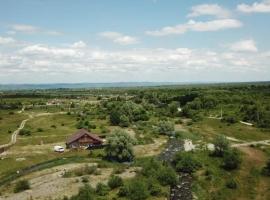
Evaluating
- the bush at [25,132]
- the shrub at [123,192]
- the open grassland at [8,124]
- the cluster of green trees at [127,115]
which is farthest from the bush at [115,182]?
the cluster of green trees at [127,115]

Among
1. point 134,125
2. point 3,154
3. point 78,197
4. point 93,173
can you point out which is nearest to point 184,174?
point 93,173

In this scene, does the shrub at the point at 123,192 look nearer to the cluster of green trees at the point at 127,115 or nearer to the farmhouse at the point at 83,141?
the farmhouse at the point at 83,141

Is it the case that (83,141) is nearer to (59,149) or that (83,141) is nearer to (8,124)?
(59,149)

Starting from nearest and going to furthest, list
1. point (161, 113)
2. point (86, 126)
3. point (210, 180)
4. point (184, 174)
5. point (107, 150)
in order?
1. point (210, 180)
2. point (184, 174)
3. point (107, 150)
4. point (86, 126)
5. point (161, 113)

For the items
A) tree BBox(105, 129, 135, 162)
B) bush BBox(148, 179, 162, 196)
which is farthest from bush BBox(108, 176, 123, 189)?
tree BBox(105, 129, 135, 162)

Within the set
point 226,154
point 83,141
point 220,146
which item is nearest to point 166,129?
point 83,141

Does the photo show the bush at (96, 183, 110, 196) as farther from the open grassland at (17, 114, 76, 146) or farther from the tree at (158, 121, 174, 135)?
the tree at (158, 121, 174, 135)

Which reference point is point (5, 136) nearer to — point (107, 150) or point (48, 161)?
point (48, 161)
